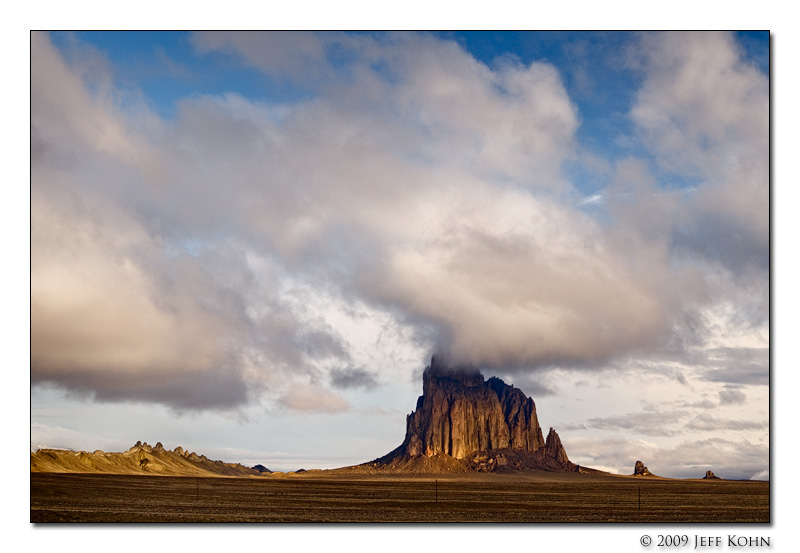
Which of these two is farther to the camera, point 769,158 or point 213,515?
point 213,515

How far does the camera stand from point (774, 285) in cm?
3181

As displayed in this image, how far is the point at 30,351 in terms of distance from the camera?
31.0m

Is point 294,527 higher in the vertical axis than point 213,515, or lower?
higher
